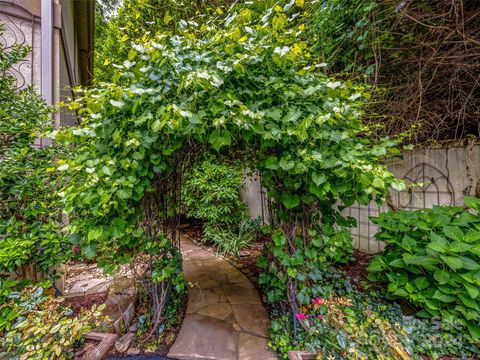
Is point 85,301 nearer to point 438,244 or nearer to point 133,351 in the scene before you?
point 133,351

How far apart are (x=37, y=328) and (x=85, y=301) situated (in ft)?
4.23

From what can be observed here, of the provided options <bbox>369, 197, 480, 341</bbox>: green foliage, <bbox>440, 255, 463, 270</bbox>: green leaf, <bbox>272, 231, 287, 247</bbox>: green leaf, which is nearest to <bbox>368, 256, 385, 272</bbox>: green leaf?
<bbox>369, 197, 480, 341</bbox>: green foliage

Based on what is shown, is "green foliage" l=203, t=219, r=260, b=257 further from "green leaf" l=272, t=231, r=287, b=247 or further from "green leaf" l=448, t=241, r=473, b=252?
"green leaf" l=448, t=241, r=473, b=252

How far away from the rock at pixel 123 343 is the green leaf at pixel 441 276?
8.59 feet

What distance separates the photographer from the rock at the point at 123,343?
1.88 m

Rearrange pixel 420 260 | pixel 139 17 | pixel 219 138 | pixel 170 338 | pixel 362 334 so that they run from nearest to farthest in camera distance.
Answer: pixel 219 138
pixel 362 334
pixel 420 260
pixel 170 338
pixel 139 17

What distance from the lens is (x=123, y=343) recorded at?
1914 mm

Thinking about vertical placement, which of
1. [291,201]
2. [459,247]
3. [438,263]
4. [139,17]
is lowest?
[438,263]

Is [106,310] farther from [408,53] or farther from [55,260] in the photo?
[408,53]

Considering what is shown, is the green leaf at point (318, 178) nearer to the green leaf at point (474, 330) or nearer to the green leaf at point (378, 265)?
the green leaf at point (378, 265)

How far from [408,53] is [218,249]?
4035mm

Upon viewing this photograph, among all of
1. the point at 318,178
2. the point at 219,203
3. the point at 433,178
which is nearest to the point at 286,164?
the point at 318,178

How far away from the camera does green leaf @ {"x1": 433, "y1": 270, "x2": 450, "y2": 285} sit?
1829 mm

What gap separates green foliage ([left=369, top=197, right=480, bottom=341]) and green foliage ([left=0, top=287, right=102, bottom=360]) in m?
2.60
